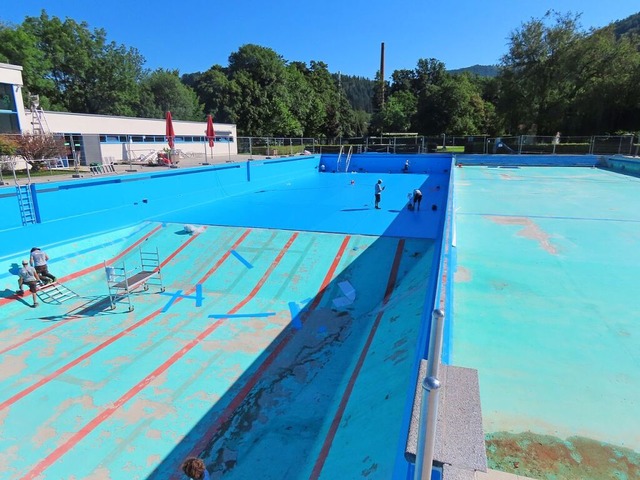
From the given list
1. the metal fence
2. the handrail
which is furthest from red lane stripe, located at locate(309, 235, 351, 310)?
the metal fence

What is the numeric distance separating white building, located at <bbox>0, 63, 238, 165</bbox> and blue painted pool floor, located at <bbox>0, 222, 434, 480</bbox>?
14.4 metres

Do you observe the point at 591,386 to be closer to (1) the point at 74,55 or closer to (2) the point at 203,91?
(1) the point at 74,55

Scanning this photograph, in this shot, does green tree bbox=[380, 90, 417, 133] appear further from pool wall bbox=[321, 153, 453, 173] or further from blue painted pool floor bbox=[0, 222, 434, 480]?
blue painted pool floor bbox=[0, 222, 434, 480]

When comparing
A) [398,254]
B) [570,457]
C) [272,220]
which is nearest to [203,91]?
[272,220]

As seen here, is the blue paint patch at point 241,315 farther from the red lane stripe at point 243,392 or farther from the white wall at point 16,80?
the white wall at point 16,80

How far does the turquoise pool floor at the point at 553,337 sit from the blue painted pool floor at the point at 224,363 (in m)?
0.96

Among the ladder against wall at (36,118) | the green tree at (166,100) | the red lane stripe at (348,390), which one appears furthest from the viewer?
the green tree at (166,100)

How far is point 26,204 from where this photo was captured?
37.7 ft

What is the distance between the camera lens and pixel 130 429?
5.71m

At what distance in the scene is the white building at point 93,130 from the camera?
67.0 feet

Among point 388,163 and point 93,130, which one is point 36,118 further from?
point 388,163

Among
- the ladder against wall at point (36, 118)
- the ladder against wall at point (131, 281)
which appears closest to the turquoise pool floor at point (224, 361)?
the ladder against wall at point (131, 281)

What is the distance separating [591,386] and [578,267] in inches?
152

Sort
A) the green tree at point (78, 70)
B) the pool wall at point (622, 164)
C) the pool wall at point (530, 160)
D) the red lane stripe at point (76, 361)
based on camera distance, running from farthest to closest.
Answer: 1. the green tree at point (78, 70)
2. the pool wall at point (530, 160)
3. the pool wall at point (622, 164)
4. the red lane stripe at point (76, 361)
